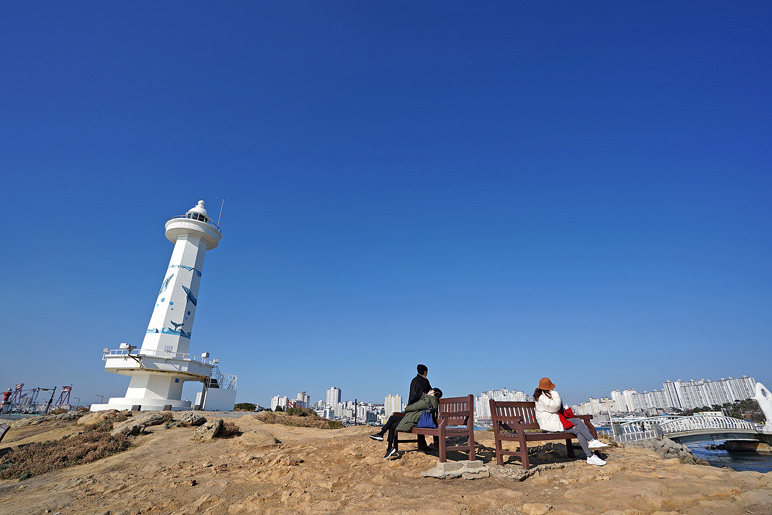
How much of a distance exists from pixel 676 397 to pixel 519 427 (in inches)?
4829

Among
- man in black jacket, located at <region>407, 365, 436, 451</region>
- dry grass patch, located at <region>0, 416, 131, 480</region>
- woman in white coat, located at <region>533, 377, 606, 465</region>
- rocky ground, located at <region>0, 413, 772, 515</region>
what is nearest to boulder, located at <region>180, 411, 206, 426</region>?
dry grass patch, located at <region>0, 416, 131, 480</region>

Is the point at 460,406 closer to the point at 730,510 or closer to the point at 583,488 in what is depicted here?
the point at 583,488

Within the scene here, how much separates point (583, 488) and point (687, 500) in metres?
1.06

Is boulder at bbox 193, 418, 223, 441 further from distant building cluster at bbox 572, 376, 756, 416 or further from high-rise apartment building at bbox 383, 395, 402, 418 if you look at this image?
distant building cluster at bbox 572, 376, 756, 416

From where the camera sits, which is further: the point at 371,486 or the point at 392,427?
the point at 392,427

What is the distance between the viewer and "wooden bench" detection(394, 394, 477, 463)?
6.31 m

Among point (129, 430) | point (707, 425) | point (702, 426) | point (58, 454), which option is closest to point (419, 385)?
point (58, 454)

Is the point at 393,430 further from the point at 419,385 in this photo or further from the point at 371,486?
the point at 371,486

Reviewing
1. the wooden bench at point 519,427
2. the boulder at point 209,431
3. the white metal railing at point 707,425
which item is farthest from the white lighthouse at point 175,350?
the white metal railing at point 707,425

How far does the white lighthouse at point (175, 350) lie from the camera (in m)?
24.5

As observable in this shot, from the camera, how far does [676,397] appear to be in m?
96.1

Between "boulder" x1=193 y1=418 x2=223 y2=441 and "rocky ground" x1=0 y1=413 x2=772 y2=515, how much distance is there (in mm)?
1982

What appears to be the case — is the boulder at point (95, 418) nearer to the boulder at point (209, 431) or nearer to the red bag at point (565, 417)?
the boulder at point (209, 431)

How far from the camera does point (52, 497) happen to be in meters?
6.05
